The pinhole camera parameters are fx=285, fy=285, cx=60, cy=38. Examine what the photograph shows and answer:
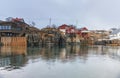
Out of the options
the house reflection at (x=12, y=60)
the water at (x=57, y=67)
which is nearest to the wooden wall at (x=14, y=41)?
the house reflection at (x=12, y=60)

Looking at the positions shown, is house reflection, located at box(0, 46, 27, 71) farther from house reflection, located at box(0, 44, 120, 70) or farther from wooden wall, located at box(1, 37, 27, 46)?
wooden wall, located at box(1, 37, 27, 46)

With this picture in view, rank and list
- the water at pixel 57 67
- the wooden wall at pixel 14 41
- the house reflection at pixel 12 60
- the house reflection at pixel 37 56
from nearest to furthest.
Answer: the water at pixel 57 67 → the house reflection at pixel 12 60 → the house reflection at pixel 37 56 → the wooden wall at pixel 14 41

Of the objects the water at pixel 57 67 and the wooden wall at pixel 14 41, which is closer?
the water at pixel 57 67

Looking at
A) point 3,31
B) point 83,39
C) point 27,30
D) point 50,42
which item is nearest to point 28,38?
point 27,30

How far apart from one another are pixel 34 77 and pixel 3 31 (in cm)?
4715

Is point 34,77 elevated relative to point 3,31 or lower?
lower

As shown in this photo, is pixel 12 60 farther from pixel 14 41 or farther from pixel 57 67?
pixel 14 41

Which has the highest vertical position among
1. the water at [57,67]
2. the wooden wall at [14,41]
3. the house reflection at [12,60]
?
the wooden wall at [14,41]

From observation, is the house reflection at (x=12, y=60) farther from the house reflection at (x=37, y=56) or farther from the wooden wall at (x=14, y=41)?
the wooden wall at (x=14, y=41)

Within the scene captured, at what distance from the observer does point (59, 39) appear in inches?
3098

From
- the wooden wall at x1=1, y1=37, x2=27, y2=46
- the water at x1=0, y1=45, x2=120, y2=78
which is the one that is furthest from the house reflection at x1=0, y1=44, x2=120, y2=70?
the wooden wall at x1=1, y1=37, x2=27, y2=46

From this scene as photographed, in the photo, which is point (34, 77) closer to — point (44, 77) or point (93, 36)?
point (44, 77)

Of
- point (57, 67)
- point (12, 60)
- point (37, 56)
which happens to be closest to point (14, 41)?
point (37, 56)

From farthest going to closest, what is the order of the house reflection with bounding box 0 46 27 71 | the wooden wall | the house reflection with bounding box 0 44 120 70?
the wooden wall → the house reflection with bounding box 0 44 120 70 → the house reflection with bounding box 0 46 27 71
